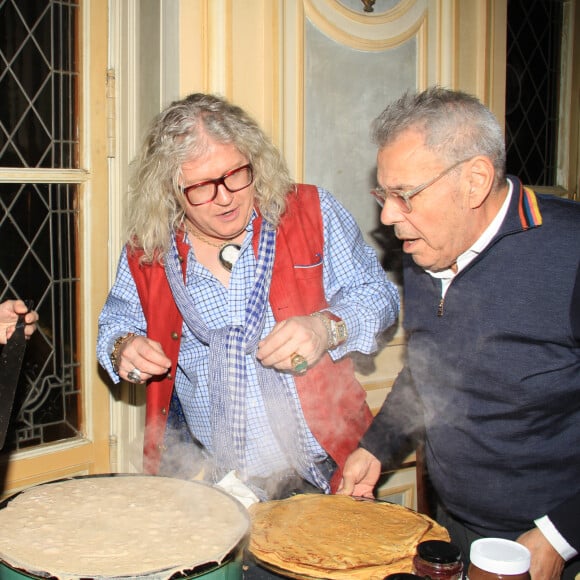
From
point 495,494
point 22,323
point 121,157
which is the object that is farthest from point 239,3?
point 495,494

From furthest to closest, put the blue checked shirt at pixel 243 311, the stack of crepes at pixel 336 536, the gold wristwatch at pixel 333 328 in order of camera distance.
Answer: the blue checked shirt at pixel 243 311, the gold wristwatch at pixel 333 328, the stack of crepes at pixel 336 536

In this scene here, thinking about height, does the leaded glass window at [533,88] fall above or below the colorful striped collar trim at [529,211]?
above

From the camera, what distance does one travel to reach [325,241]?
2568mm

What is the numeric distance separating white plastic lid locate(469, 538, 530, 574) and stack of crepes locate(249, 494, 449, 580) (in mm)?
364

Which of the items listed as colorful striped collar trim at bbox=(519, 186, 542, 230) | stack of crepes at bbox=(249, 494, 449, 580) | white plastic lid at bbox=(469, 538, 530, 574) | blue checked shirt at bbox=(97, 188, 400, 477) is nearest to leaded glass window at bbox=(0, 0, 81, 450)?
blue checked shirt at bbox=(97, 188, 400, 477)

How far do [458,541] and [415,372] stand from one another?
531 millimetres

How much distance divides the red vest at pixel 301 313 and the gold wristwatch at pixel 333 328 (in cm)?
15

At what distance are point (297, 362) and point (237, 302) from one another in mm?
433

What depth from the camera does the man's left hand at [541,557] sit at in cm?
164

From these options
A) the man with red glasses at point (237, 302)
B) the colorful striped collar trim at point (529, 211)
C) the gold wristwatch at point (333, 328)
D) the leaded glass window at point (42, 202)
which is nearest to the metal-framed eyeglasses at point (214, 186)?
the man with red glasses at point (237, 302)

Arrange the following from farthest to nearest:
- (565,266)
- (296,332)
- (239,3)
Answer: (239,3), (296,332), (565,266)

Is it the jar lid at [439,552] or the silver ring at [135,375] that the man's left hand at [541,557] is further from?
the silver ring at [135,375]

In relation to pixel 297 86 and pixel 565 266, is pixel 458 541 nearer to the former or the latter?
pixel 565 266

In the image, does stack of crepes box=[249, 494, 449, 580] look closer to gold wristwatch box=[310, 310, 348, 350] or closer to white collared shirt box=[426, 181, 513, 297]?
gold wristwatch box=[310, 310, 348, 350]
